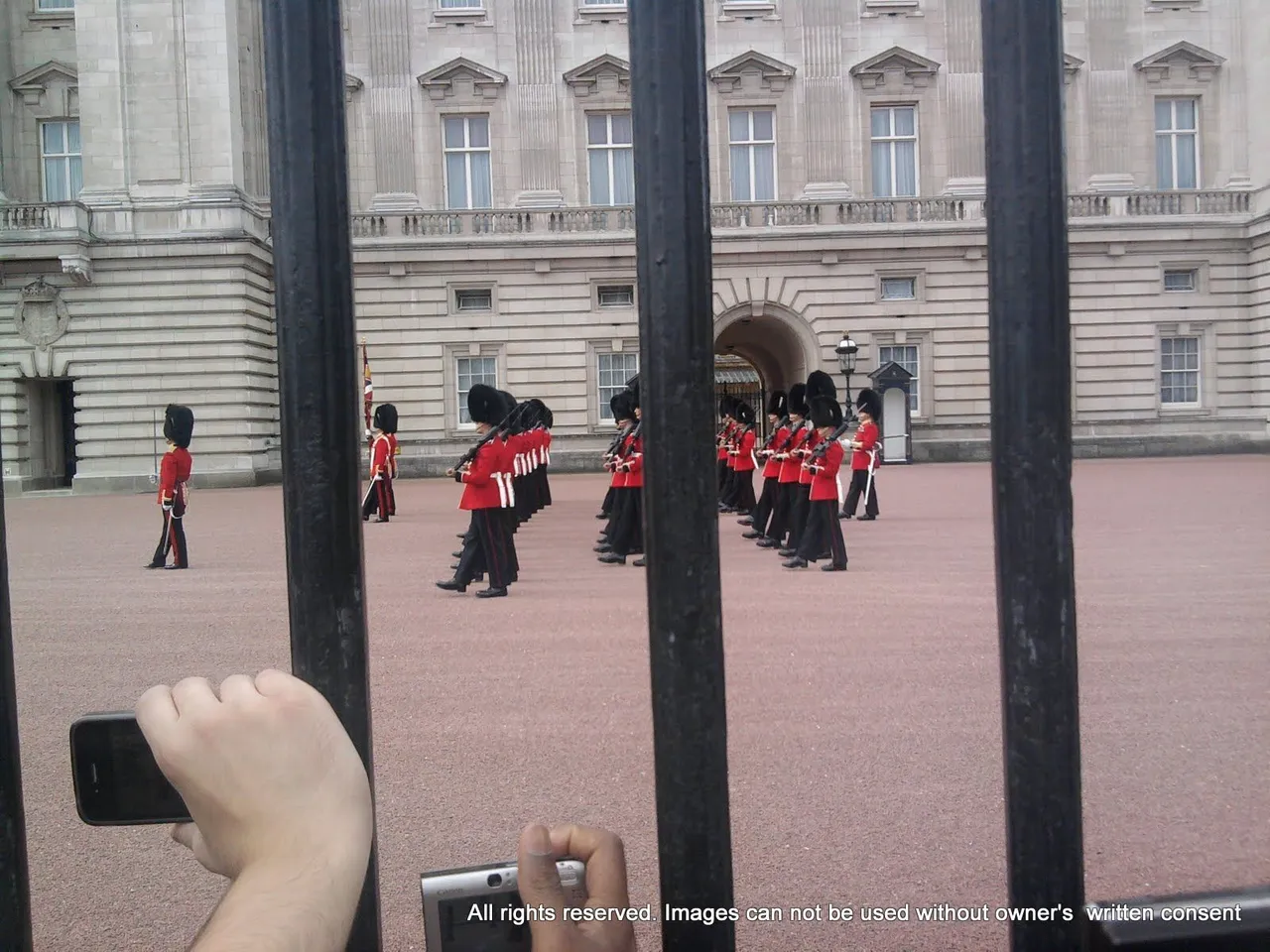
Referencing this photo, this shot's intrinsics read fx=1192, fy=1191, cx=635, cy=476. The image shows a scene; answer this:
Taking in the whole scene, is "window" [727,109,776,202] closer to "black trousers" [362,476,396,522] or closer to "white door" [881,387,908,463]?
"white door" [881,387,908,463]

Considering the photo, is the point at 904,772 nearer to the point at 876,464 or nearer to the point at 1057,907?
the point at 1057,907

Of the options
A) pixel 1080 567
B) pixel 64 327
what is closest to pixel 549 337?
pixel 64 327

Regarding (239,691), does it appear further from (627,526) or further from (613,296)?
(613,296)

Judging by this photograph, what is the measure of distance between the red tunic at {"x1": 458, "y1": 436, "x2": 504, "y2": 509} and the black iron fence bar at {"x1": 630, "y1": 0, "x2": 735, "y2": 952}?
320 inches

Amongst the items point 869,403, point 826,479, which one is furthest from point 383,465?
point 826,479

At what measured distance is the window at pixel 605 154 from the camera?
28.4m

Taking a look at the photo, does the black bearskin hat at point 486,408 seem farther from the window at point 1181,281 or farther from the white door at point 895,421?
the window at point 1181,281

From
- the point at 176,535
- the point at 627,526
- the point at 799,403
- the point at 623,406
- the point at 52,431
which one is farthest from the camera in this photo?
the point at 52,431

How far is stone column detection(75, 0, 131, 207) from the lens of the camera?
25.0m

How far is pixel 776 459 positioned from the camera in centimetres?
1245

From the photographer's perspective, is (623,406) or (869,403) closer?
(869,403)

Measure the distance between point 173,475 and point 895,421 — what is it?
18.4 m

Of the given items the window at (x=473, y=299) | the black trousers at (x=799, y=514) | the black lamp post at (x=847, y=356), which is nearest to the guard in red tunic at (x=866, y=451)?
the black trousers at (x=799, y=514)

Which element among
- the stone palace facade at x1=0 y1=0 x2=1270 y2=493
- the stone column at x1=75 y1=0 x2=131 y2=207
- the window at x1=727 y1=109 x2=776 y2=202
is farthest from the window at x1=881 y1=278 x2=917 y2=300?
the stone column at x1=75 y1=0 x2=131 y2=207
